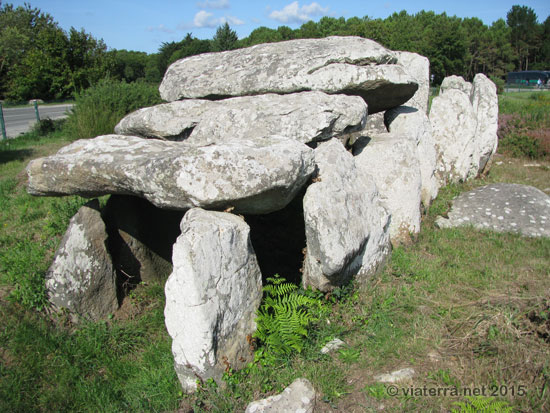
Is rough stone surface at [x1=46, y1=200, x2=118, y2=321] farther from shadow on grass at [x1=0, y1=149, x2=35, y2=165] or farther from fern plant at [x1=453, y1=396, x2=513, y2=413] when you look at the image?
shadow on grass at [x1=0, y1=149, x2=35, y2=165]

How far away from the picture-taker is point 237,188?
3811 mm

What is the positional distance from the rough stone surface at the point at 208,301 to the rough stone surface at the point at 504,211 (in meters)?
4.06

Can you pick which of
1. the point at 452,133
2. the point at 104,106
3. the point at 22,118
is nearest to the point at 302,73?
the point at 452,133

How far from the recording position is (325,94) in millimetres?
5449

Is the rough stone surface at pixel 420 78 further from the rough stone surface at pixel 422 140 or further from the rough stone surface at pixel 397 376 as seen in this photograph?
the rough stone surface at pixel 397 376

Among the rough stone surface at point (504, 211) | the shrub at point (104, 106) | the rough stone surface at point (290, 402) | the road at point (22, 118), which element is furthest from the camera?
the road at point (22, 118)

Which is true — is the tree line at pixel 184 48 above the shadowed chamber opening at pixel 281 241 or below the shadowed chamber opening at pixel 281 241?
above

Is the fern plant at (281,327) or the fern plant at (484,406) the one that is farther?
the fern plant at (281,327)

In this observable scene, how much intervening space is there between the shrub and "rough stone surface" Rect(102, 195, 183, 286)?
16.3 feet

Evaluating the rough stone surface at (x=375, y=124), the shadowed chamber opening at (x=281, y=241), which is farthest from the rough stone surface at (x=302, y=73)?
the rough stone surface at (x=375, y=124)

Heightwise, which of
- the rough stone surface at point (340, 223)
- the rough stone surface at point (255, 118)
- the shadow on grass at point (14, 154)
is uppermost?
the rough stone surface at point (255, 118)

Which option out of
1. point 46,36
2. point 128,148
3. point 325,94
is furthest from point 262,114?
point 46,36

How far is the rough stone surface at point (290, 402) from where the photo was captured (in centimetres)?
311

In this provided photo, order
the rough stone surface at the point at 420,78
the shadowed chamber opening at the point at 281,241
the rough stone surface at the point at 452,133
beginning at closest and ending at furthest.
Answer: the shadowed chamber opening at the point at 281,241, the rough stone surface at the point at 452,133, the rough stone surface at the point at 420,78
